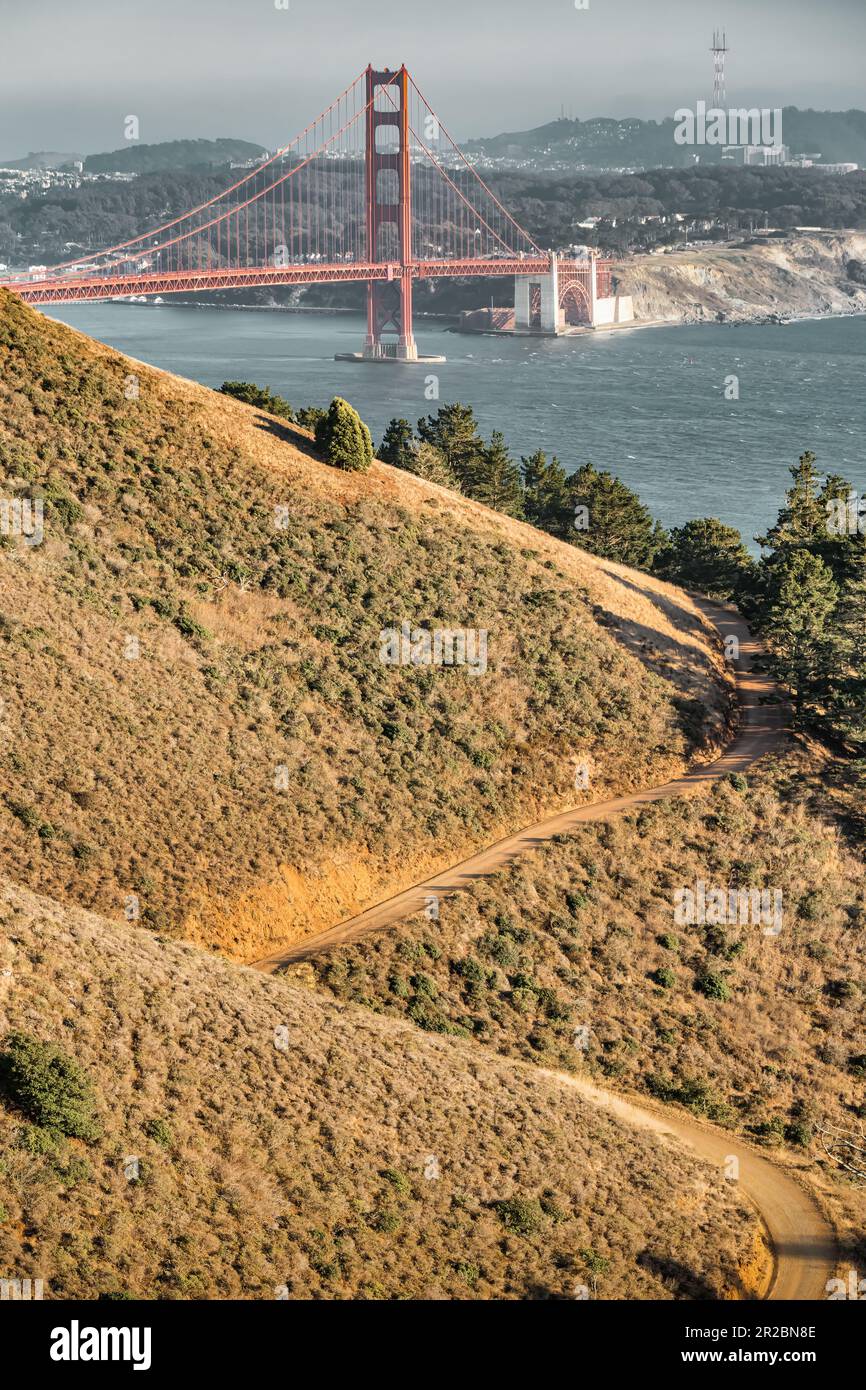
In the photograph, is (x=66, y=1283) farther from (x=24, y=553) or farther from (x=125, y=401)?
(x=125, y=401)

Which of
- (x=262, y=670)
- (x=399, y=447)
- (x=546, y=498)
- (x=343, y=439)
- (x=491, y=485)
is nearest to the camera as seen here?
(x=262, y=670)

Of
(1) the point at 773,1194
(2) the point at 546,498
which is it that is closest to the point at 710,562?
(2) the point at 546,498

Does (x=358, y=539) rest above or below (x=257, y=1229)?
above

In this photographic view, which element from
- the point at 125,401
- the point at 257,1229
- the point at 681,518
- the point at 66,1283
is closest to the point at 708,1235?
the point at 257,1229

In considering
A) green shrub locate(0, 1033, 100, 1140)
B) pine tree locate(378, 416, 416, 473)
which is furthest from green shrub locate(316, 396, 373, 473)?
green shrub locate(0, 1033, 100, 1140)

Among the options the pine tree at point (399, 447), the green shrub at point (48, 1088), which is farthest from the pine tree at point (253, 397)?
the green shrub at point (48, 1088)

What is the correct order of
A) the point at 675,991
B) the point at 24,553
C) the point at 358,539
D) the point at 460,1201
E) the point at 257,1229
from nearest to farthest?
the point at 257,1229, the point at 460,1201, the point at 675,991, the point at 24,553, the point at 358,539

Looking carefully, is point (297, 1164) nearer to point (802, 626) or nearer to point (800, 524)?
point (802, 626)
